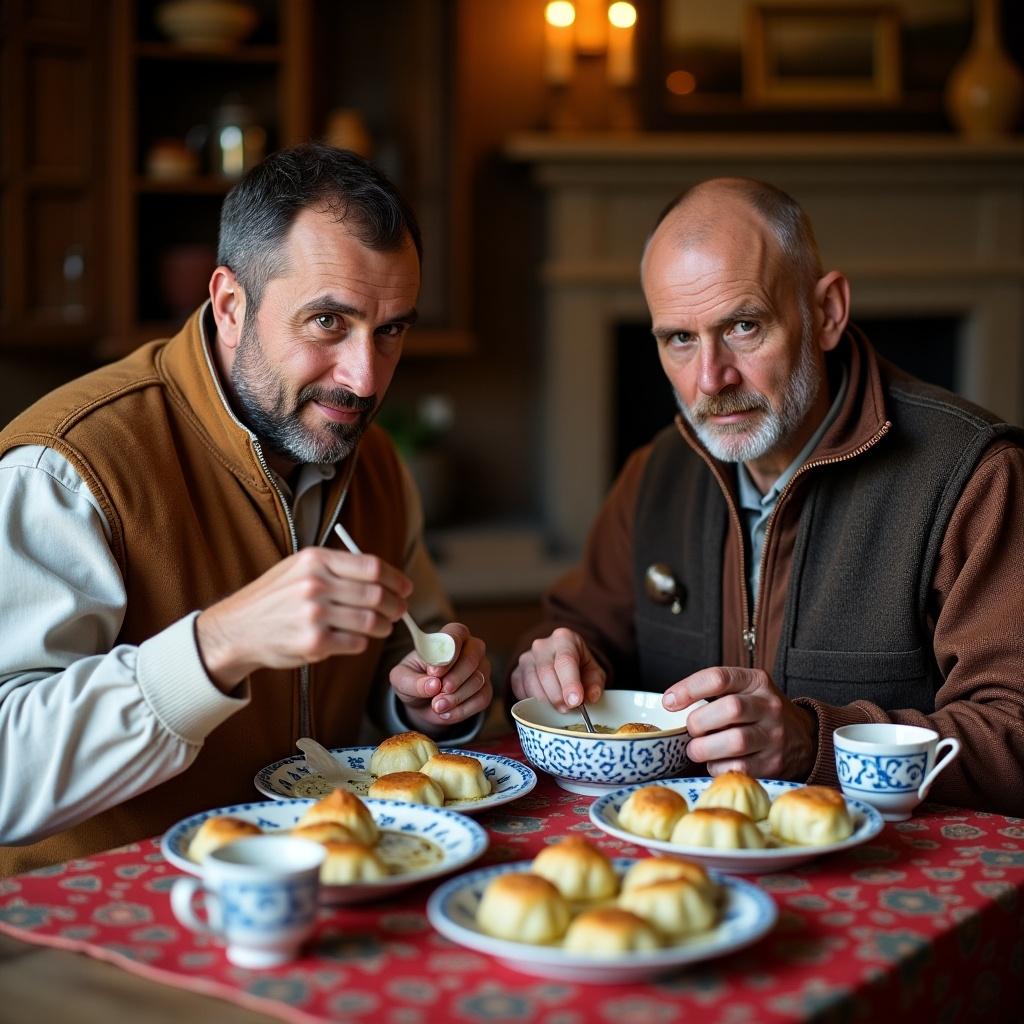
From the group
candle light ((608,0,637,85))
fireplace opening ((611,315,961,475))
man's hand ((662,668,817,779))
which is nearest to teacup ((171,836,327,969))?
man's hand ((662,668,817,779))

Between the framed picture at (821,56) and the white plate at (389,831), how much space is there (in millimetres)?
3383

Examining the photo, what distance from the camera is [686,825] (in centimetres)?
119

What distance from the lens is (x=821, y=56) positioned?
415 cm

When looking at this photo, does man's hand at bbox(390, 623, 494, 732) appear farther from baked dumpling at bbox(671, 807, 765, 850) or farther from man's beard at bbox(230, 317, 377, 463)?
baked dumpling at bbox(671, 807, 765, 850)

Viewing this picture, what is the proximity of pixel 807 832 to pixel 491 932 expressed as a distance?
1.12 ft

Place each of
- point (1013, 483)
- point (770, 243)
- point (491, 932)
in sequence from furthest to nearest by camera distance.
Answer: point (770, 243) → point (1013, 483) → point (491, 932)

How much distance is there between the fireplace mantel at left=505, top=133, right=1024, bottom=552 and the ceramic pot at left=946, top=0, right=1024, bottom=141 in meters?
0.08

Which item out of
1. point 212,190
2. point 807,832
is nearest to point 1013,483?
point 807,832

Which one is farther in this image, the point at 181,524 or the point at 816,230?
the point at 816,230

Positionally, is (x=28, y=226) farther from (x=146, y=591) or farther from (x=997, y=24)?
(x=997, y=24)

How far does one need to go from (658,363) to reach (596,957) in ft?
11.8

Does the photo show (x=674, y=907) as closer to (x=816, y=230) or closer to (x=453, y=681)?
(x=453, y=681)

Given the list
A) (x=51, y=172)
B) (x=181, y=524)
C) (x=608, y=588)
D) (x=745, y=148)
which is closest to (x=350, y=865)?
(x=181, y=524)

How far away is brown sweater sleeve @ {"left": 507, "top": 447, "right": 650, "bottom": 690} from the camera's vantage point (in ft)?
6.94
